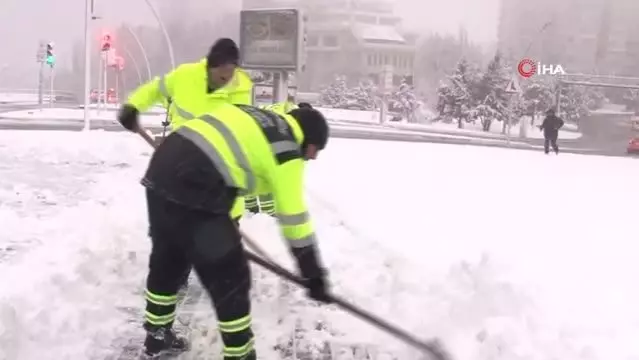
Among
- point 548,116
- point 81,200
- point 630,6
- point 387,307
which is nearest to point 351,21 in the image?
point 630,6

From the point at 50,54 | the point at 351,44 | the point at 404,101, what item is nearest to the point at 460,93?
the point at 404,101

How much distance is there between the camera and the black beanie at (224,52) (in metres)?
4.69

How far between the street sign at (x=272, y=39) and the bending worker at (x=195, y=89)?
29.2ft

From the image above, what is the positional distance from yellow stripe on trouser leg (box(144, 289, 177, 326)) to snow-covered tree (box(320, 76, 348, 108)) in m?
55.5

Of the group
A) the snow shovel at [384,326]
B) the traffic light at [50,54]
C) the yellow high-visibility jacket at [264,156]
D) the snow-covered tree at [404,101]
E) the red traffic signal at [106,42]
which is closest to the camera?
the yellow high-visibility jacket at [264,156]

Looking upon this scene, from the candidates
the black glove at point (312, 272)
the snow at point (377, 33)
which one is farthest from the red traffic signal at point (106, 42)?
the black glove at point (312, 272)

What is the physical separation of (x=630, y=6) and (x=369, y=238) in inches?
2924

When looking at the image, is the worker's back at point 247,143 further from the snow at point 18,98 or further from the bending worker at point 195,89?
the snow at point 18,98

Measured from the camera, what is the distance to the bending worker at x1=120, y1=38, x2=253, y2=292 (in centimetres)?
479

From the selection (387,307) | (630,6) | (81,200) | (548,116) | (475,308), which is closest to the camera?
(475,308)

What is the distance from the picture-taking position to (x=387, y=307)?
18.3 feet

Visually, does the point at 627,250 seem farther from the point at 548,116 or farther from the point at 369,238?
the point at 548,116

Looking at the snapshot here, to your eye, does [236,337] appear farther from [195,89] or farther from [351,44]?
[351,44]

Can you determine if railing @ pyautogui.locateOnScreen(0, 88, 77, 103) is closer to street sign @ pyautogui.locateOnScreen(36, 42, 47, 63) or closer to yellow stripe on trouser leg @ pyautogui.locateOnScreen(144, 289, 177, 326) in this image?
street sign @ pyautogui.locateOnScreen(36, 42, 47, 63)
